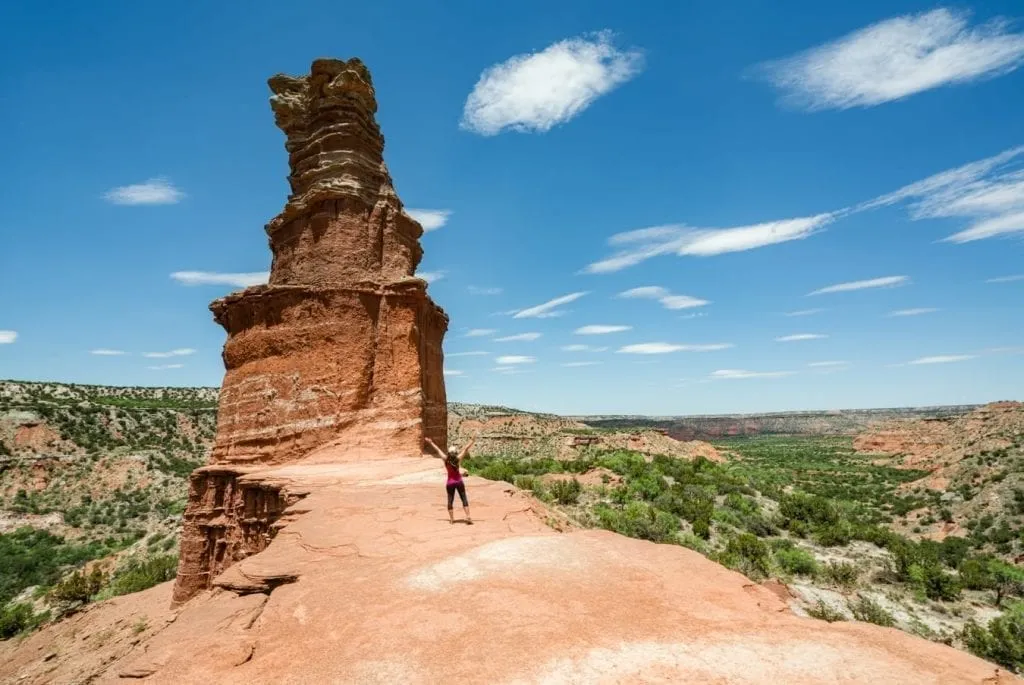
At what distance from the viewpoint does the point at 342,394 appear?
14.9m

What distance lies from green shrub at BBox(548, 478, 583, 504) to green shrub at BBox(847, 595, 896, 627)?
1367cm

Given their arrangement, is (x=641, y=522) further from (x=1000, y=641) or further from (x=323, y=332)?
(x=323, y=332)

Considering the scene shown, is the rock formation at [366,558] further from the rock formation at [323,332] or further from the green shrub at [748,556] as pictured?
the green shrub at [748,556]

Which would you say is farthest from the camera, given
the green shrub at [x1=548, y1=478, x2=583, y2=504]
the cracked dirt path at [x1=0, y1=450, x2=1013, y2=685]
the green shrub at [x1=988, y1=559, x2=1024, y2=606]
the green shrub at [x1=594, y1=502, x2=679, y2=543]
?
the green shrub at [x1=548, y1=478, x2=583, y2=504]

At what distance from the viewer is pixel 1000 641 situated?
16.0m

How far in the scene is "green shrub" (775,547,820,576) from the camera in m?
22.5

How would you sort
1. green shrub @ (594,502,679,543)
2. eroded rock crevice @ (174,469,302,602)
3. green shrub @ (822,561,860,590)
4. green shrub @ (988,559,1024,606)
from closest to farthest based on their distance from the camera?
eroded rock crevice @ (174,469,302,602) < green shrub @ (822,561,860,590) < green shrub @ (988,559,1024,606) < green shrub @ (594,502,679,543)

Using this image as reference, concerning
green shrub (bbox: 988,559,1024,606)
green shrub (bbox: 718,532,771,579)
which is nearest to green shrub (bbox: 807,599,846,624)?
green shrub (bbox: 718,532,771,579)

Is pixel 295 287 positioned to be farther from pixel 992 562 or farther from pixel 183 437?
pixel 183 437

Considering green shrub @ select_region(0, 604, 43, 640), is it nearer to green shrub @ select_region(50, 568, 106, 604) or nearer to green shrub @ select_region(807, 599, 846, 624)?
green shrub @ select_region(50, 568, 106, 604)

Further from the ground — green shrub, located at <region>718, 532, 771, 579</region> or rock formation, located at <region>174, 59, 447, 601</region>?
rock formation, located at <region>174, 59, 447, 601</region>

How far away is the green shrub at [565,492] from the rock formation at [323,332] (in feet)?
44.8

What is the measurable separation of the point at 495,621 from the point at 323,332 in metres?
11.7

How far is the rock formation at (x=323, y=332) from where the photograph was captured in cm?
1473
